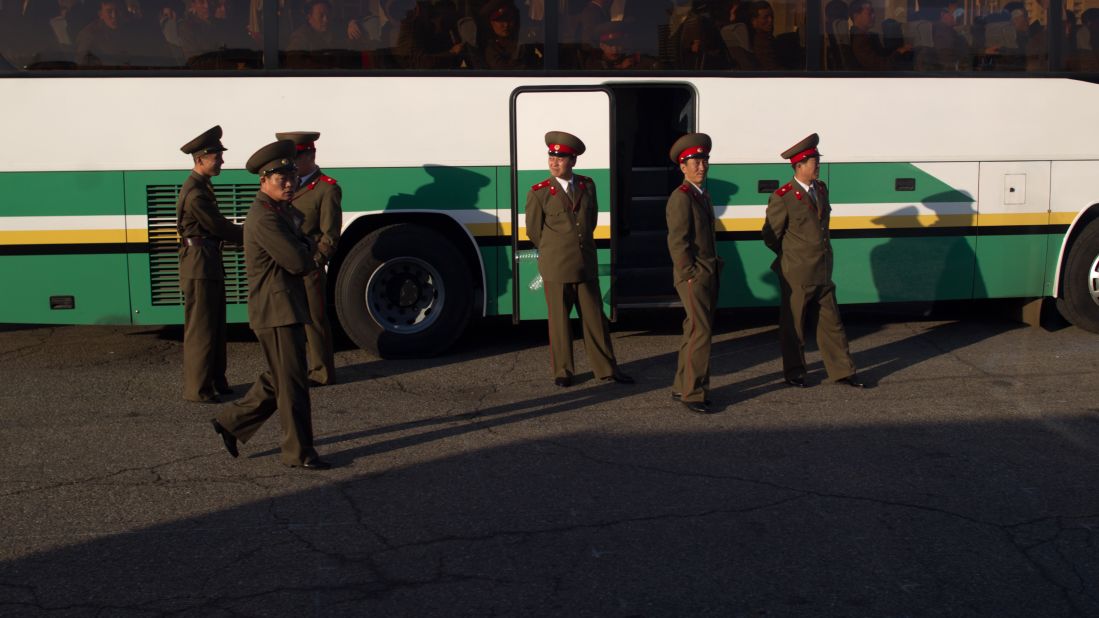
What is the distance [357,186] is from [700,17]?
9.42 feet

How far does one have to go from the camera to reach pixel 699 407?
774cm

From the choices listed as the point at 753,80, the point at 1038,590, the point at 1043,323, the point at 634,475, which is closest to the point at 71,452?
the point at 634,475

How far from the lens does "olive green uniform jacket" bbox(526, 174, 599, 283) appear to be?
8.48 meters

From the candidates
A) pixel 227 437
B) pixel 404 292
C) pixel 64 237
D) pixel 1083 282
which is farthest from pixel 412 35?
pixel 1083 282

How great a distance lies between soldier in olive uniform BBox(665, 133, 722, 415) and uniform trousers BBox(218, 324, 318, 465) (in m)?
2.44

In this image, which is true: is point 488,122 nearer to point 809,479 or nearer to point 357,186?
point 357,186

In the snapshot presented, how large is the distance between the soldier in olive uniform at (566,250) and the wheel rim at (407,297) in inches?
47.3

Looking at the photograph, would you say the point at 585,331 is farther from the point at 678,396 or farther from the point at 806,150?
the point at 806,150

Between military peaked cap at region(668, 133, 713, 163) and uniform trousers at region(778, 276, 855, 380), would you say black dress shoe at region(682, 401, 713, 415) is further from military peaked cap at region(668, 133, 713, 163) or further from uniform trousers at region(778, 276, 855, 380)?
military peaked cap at region(668, 133, 713, 163)

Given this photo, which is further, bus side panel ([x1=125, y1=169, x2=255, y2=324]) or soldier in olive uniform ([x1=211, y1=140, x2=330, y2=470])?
bus side panel ([x1=125, y1=169, x2=255, y2=324])

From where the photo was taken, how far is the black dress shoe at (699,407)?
25.2 ft

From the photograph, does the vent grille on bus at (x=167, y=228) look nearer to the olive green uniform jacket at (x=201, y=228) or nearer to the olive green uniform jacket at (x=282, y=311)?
the olive green uniform jacket at (x=201, y=228)

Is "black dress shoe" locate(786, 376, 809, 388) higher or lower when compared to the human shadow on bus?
lower

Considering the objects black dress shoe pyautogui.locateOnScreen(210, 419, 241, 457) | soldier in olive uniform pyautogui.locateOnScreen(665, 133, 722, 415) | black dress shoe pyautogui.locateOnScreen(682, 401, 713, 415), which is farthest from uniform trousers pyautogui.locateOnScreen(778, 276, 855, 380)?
black dress shoe pyautogui.locateOnScreen(210, 419, 241, 457)
